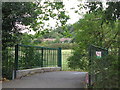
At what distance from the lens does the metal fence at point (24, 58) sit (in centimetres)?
902

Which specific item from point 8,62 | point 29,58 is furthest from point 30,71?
point 8,62

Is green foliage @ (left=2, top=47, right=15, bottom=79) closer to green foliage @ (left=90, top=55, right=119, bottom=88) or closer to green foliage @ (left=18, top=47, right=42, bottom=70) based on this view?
green foliage @ (left=18, top=47, right=42, bottom=70)

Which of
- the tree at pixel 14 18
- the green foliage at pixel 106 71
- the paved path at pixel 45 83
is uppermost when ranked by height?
the tree at pixel 14 18

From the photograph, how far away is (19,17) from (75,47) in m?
7.18

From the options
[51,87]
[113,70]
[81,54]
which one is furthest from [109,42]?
[113,70]

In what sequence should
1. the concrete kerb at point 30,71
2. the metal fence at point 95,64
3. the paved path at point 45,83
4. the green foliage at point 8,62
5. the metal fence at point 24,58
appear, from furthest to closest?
the concrete kerb at point 30,71 < the metal fence at point 24,58 < the green foliage at point 8,62 < the paved path at point 45,83 < the metal fence at point 95,64

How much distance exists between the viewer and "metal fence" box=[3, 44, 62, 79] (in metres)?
9.02

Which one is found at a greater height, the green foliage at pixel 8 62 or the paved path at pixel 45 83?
the green foliage at pixel 8 62

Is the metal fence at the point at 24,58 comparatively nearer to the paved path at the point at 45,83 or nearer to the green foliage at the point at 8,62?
the green foliage at the point at 8,62

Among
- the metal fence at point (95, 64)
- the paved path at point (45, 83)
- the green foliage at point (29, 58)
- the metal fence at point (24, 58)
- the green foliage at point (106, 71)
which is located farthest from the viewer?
the green foliage at point (29, 58)

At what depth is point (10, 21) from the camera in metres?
9.29

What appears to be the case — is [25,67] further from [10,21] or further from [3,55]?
[10,21]

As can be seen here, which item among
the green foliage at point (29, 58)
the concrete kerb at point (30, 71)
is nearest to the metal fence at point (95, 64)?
the concrete kerb at point (30, 71)

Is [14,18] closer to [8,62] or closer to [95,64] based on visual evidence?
[8,62]
